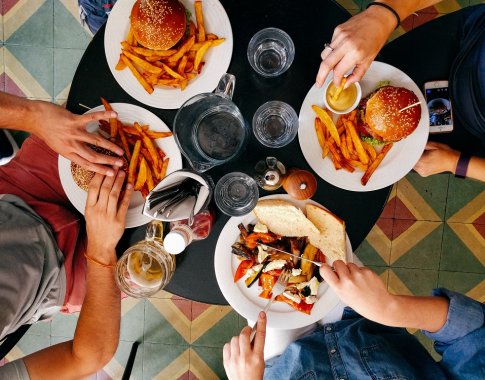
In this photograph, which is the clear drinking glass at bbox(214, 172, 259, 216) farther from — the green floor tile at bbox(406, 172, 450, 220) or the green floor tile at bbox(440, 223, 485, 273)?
the green floor tile at bbox(440, 223, 485, 273)

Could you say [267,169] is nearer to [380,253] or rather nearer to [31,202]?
[31,202]

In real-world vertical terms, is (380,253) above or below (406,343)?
below

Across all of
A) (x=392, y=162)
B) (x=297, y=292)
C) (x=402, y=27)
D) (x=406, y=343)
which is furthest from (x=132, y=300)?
(x=402, y=27)

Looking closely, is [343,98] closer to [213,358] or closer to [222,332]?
[222,332]

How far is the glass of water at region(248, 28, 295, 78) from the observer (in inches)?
65.5

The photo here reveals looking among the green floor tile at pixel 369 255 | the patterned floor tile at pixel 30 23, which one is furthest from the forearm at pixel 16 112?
the green floor tile at pixel 369 255

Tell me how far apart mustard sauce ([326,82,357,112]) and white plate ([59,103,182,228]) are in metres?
0.61

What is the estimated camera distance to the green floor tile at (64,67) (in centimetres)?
279

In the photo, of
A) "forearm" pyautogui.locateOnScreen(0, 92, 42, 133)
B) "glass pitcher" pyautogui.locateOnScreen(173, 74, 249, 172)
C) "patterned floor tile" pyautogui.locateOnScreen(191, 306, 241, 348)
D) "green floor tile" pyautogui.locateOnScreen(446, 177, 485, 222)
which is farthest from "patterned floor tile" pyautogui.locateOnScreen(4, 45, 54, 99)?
"green floor tile" pyautogui.locateOnScreen(446, 177, 485, 222)

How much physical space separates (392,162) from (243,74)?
0.66 m

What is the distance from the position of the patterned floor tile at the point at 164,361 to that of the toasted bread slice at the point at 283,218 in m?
1.55

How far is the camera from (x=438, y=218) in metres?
2.73

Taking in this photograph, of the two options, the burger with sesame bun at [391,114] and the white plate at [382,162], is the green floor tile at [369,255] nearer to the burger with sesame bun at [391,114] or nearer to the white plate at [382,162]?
the white plate at [382,162]

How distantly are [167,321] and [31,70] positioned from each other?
1.83m
